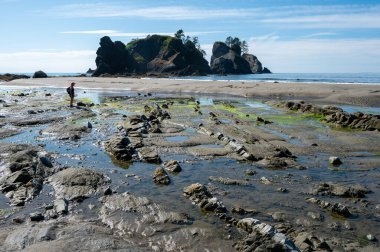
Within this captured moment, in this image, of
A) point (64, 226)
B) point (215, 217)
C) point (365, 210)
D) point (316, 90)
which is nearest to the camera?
point (64, 226)

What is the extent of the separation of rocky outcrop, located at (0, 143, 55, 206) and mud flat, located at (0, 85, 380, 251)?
0.04m

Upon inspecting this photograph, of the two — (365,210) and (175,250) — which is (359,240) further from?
(175,250)

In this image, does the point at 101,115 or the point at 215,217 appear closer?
the point at 215,217

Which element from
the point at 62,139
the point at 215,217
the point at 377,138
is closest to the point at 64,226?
the point at 215,217

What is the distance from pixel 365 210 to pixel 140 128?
13.7 m

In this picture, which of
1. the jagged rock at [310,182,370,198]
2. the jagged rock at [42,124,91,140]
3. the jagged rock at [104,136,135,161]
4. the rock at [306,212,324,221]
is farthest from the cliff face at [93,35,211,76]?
the rock at [306,212,324,221]

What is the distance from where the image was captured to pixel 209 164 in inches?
545

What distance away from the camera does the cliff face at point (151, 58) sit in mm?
151000

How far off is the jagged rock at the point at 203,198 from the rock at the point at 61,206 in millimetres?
3277

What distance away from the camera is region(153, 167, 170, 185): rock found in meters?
11.4

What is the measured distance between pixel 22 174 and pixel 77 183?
1.85 m

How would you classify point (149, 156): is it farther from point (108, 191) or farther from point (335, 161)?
point (335, 161)

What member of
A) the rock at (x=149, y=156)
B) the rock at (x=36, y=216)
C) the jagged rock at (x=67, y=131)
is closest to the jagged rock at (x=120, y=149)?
the rock at (x=149, y=156)

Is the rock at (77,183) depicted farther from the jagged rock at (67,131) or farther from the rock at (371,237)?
the rock at (371,237)
